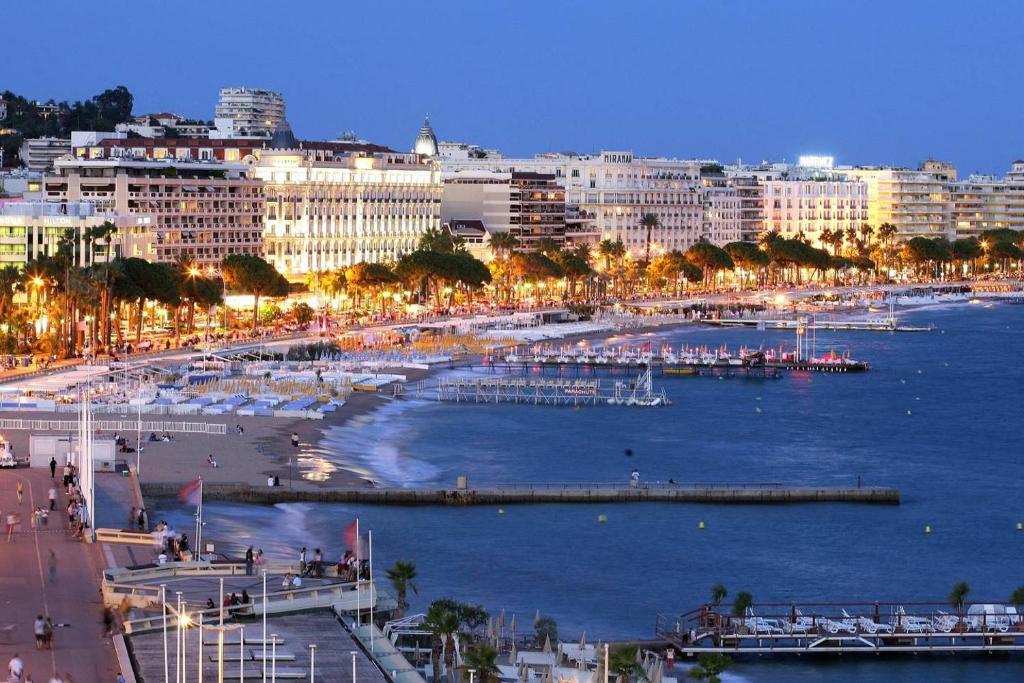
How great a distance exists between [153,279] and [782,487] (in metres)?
51.3

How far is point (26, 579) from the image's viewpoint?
131ft

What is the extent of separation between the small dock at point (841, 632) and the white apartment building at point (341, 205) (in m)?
103

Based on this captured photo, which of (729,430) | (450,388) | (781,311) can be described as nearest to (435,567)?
(729,430)

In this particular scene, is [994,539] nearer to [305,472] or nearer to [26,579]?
[305,472]

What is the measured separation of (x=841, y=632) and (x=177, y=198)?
9549cm

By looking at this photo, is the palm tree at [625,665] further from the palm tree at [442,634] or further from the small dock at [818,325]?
the small dock at [818,325]

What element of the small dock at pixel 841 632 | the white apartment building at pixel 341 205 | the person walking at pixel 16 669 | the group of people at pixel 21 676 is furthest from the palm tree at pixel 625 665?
the white apartment building at pixel 341 205

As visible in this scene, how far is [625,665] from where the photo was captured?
37.5 metres

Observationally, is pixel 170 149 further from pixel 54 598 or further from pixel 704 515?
pixel 54 598

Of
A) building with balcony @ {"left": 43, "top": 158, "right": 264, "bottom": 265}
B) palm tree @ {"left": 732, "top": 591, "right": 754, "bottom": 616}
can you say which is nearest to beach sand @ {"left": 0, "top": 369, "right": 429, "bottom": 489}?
palm tree @ {"left": 732, "top": 591, "right": 754, "bottom": 616}

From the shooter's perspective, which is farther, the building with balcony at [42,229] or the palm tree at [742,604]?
the building with balcony at [42,229]

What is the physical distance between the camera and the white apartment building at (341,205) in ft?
486

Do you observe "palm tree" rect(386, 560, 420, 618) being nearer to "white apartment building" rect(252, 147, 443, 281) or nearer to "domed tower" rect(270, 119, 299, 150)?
"white apartment building" rect(252, 147, 443, 281)

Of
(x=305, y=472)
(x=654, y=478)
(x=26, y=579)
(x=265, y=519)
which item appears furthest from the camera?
(x=654, y=478)
